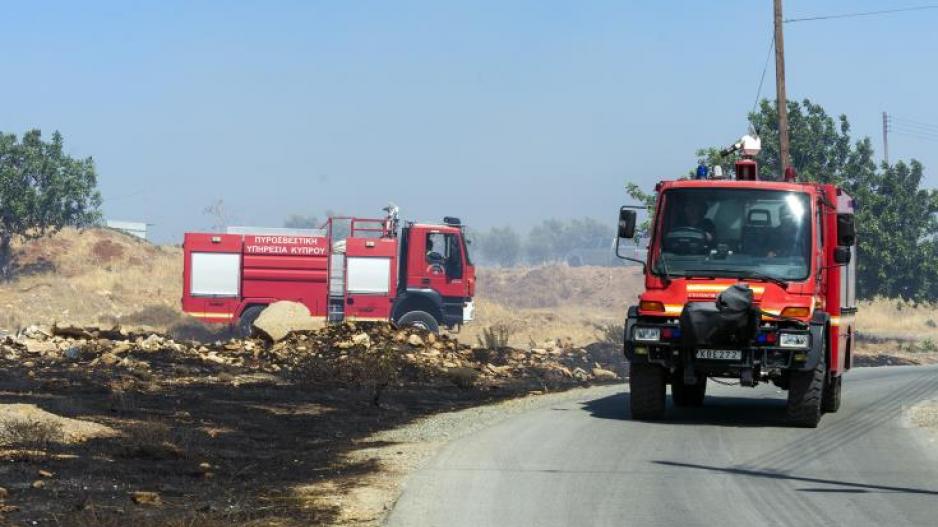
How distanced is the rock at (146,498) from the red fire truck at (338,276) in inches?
1114

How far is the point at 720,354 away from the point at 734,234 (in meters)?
1.70

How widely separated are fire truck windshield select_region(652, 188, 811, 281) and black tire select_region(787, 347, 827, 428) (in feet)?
3.82

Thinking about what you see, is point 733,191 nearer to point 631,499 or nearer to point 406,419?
point 406,419

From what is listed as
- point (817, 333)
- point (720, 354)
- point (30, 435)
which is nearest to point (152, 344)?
point (30, 435)

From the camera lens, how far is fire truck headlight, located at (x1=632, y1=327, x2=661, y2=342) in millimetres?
16328

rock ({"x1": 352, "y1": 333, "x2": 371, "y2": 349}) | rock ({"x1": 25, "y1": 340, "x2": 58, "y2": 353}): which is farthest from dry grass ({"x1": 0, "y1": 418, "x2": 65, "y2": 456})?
rock ({"x1": 352, "y1": 333, "x2": 371, "y2": 349})

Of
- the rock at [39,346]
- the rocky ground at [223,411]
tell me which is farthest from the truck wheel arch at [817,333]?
the rock at [39,346]

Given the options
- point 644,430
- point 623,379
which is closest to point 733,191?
point 644,430

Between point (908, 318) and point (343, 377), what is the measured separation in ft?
207

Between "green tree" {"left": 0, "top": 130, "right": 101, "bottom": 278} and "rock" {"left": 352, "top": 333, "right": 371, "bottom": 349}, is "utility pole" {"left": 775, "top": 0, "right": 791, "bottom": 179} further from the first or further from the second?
"green tree" {"left": 0, "top": 130, "right": 101, "bottom": 278}

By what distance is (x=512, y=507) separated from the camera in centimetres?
1039

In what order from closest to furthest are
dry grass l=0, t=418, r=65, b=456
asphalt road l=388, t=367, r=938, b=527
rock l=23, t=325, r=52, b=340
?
asphalt road l=388, t=367, r=938, b=527
dry grass l=0, t=418, r=65, b=456
rock l=23, t=325, r=52, b=340

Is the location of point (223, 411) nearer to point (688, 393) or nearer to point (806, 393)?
point (688, 393)

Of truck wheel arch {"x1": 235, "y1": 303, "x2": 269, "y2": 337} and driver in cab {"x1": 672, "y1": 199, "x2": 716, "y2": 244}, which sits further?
truck wheel arch {"x1": 235, "y1": 303, "x2": 269, "y2": 337}
